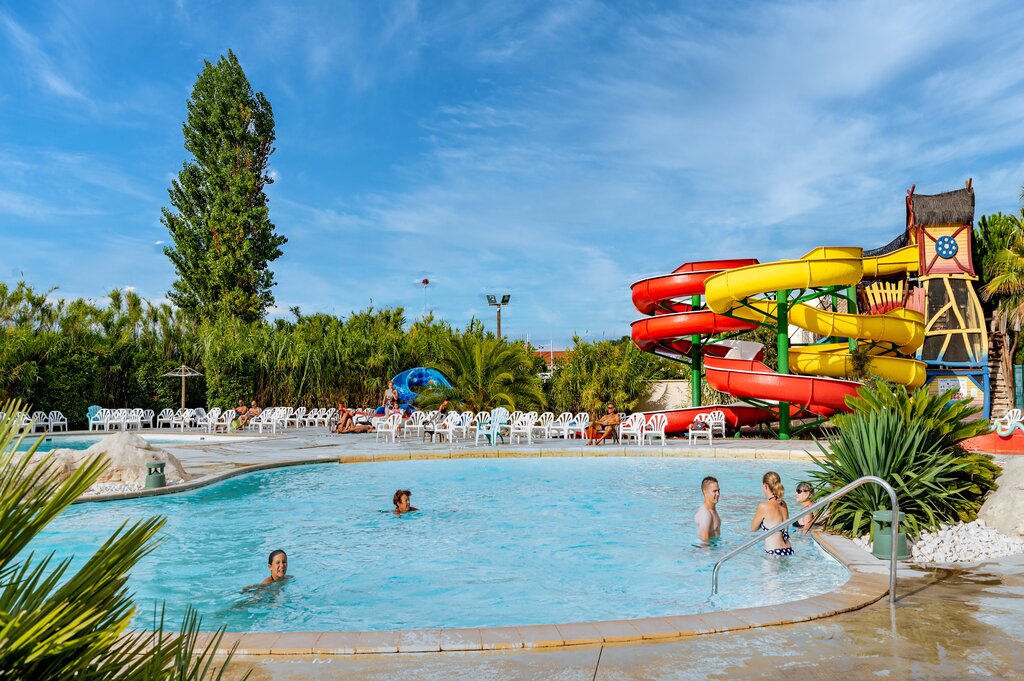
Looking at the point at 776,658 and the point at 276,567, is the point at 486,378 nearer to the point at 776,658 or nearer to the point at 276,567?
the point at 276,567

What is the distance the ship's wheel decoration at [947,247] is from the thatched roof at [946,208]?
26.3 inches

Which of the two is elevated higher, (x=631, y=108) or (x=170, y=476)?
(x=631, y=108)

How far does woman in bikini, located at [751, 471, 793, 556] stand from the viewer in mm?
7707

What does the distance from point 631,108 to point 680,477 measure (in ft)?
26.1

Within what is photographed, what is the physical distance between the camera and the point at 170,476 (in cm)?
1179

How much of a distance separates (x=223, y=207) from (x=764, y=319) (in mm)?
23703

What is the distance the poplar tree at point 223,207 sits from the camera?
33.3 m

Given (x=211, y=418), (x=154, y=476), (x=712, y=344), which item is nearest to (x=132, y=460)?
(x=154, y=476)

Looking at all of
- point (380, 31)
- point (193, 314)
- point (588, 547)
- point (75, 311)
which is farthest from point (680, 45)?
point (193, 314)

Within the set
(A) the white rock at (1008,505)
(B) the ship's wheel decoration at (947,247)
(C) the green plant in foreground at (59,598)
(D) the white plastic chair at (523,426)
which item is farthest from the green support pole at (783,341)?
(C) the green plant in foreground at (59,598)

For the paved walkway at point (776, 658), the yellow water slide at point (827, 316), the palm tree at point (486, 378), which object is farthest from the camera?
the palm tree at point (486, 378)

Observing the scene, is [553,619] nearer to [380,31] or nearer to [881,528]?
[881,528]

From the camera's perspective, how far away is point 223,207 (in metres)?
33.5

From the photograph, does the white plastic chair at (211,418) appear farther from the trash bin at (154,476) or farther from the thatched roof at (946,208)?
the thatched roof at (946,208)
